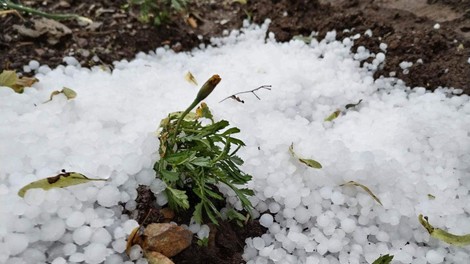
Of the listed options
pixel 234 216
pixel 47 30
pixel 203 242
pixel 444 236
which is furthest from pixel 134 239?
pixel 47 30

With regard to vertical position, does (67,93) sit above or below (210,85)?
below

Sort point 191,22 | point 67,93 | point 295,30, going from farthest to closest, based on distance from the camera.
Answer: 1. point 191,22
2. point 295,30
3. point 67,93

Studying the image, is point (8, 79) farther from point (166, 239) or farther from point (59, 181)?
point (166, 239)

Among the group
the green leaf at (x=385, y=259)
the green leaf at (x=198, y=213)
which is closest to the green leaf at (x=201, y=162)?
the green leaf at (x=198, y=213)

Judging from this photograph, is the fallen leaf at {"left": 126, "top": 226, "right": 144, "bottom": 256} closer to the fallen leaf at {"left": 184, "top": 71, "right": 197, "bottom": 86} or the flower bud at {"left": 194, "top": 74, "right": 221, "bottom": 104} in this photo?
the flower bud at {"left": 194, "top": 74, "right": 221, "bottom": 104}

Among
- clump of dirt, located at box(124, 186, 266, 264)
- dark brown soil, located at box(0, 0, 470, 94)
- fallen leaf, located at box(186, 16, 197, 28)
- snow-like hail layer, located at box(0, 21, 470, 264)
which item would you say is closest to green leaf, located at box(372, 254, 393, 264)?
snow-like hail layer, located at box(0, 21, 470, 264)

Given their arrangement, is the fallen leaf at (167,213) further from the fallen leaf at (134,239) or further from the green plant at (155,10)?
the green plant at (155,10)
